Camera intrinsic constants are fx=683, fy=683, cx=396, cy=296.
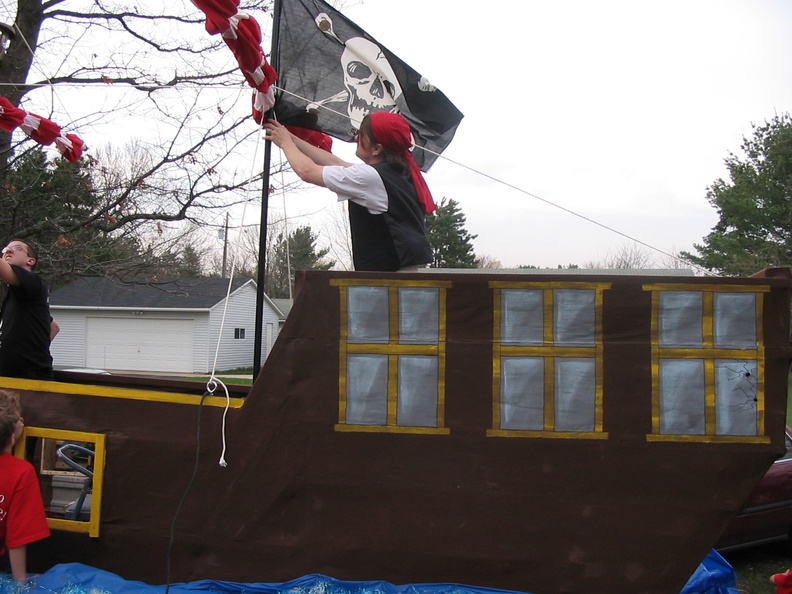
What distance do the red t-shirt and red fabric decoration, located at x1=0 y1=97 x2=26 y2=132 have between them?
91.1 inches

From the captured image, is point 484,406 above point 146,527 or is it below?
above

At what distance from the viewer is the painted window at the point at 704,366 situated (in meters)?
2.68

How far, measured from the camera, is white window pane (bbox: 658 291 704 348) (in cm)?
268

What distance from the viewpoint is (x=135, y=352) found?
28.4m

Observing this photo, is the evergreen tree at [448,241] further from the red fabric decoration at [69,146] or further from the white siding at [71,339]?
the red fabric decoration at [69,146]

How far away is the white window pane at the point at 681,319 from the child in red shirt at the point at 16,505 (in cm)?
268

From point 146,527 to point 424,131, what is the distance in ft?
8.56

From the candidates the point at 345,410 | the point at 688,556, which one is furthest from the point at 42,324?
the point at 688,556

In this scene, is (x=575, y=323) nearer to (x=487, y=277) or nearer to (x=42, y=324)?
(x=487, y=277)

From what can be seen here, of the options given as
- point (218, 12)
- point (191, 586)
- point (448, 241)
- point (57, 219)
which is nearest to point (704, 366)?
point (191, 586)

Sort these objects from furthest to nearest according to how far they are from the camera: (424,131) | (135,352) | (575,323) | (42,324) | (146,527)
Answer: (135,352), (424,131), (42,324), (146,527), (575,323)

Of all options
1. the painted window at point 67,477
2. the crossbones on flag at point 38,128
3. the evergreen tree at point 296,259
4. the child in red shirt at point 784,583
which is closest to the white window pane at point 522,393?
the child in red shirt at point 784,583

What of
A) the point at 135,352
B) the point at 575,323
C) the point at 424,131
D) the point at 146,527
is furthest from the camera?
the point at 135,352

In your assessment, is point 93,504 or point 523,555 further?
point 93,504
